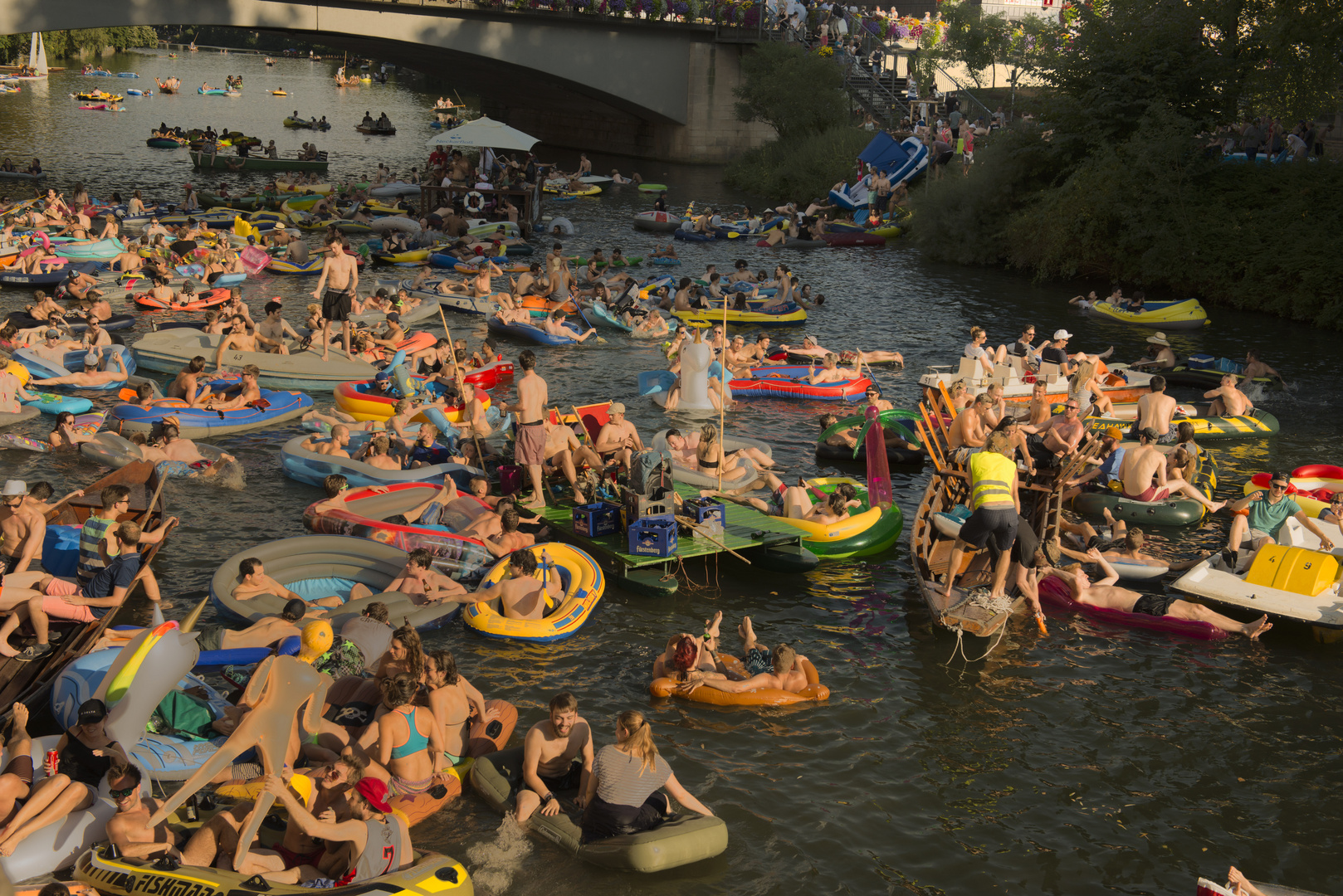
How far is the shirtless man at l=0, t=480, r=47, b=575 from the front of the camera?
11.1 metres

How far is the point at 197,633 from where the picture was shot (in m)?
10.1

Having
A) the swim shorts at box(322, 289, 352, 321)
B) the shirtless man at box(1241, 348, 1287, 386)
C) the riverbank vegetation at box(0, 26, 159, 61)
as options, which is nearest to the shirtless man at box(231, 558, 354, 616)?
the swim shorts at box(322, 289, 352, 321)

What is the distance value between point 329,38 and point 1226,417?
43960 mm

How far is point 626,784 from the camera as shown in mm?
8289

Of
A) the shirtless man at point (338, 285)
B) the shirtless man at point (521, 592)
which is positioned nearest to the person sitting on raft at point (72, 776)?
the shirtless man at point (521, 592)

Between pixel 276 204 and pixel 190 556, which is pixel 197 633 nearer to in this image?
pixel 190 556

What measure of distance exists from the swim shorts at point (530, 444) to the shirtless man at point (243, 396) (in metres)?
5.52

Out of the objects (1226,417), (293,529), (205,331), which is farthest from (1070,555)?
(205,331)

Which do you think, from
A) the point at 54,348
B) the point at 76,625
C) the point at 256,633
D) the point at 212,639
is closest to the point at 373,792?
the point at 256,633

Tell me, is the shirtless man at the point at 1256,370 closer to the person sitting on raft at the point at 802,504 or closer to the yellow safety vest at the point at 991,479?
the person sitting on raft at the point at 802,504

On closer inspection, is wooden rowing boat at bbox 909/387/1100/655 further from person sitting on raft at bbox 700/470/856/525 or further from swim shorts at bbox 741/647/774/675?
swim shorts at bbox 741/647/774/675

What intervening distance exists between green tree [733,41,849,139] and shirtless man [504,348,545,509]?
118ft

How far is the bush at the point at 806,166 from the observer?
43.6 metres

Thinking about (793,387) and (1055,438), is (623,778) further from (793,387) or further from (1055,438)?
(793,387)
